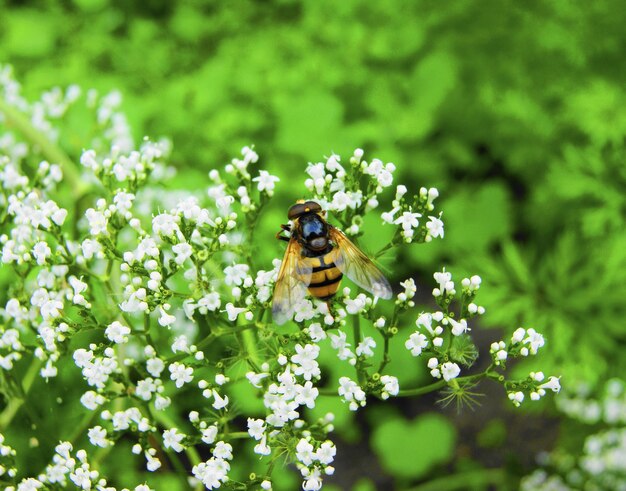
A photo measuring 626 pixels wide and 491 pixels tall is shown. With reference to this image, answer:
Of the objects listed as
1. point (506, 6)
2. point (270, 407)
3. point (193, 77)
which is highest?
point (506, 6)

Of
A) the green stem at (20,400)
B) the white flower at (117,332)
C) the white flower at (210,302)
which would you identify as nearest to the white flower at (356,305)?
the white flower at (210,302)

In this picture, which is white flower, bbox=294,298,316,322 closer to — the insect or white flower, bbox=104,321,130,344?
the insect

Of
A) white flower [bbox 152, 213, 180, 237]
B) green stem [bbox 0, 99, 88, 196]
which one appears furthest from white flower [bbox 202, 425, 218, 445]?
green stem [bbox 0, 99, 88, 196]

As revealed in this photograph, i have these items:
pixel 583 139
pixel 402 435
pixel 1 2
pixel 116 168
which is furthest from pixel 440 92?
pixel 1 2

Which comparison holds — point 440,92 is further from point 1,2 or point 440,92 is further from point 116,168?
point 1,2

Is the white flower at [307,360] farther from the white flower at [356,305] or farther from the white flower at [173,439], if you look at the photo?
the white flower at [173,439]

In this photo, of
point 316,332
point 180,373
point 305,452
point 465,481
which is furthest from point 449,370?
point 465,481
